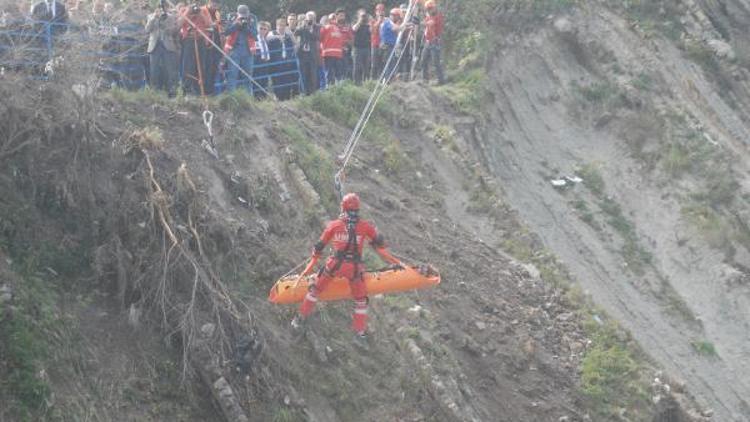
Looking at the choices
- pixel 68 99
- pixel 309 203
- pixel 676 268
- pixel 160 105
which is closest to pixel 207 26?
pixel 160 105

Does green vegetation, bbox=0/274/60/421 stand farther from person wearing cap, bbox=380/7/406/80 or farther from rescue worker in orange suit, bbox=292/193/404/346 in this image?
person wearing cap, bbox=380/7/406/80

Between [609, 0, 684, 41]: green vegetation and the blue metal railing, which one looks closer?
the blue metal railing

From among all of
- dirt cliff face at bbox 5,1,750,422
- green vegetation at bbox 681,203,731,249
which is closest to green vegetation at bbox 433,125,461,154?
dirt cliff face at bbox 5,1,750,422

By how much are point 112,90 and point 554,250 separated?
28.1 feet

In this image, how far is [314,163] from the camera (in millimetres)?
17531

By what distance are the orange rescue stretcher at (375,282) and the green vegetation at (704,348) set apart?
7756 millimetres

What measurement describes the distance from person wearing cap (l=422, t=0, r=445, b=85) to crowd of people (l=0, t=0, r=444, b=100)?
20 millimetres

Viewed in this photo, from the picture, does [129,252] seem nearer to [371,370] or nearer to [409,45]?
[371,370]

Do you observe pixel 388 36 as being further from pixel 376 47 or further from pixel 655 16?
pixel 655 16

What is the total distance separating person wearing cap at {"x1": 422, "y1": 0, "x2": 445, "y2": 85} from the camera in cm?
2269

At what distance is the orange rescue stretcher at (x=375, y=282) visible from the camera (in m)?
13.4

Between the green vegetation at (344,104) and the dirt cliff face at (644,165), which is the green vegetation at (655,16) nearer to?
the dirt cliff face at (644,165)

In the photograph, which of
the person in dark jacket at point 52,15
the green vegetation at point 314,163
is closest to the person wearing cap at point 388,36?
the green vegetation at point 314,163

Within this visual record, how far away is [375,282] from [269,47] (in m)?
8.26
